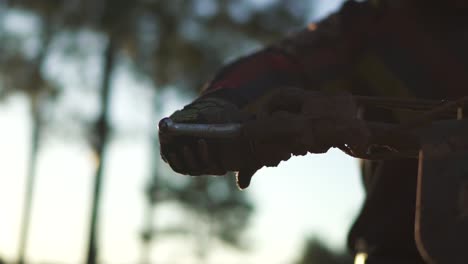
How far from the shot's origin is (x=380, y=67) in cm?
216

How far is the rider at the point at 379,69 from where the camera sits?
6.48 ft

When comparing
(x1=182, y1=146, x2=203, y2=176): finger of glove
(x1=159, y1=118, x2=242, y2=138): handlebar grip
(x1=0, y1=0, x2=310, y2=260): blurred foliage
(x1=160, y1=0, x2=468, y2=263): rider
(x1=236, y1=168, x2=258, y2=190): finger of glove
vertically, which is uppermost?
(x1=0, y1=0, x2=310, y2=260): blurred foliage

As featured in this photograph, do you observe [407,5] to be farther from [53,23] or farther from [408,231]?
[53,23]

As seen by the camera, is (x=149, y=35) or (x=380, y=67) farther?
(x=149, y=35)

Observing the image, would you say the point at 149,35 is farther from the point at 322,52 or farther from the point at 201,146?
the point at 201,146

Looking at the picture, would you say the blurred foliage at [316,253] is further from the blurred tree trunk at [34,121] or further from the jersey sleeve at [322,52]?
the jersey sleeve at [322,52]

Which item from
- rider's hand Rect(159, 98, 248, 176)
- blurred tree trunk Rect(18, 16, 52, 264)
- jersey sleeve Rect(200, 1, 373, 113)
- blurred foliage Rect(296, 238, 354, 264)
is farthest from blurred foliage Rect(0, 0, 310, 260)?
blurred foliage Rect(296, 238, 354, 264)

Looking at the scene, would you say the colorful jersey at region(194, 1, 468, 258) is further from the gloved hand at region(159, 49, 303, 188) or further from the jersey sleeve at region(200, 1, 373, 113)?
the gloved hand at region(159, 49, 303, 188)

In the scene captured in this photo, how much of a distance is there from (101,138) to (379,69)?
13.1 meters

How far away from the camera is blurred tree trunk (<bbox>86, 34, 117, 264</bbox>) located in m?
14.7

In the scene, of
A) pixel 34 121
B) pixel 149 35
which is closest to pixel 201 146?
pixel 149 35

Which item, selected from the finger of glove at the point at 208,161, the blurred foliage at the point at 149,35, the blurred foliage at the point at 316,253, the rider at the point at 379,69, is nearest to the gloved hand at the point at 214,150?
the finger of glove at the point at 208,161

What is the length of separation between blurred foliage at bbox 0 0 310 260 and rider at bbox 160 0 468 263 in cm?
1208

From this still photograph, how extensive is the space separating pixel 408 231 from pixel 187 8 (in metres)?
13.9
